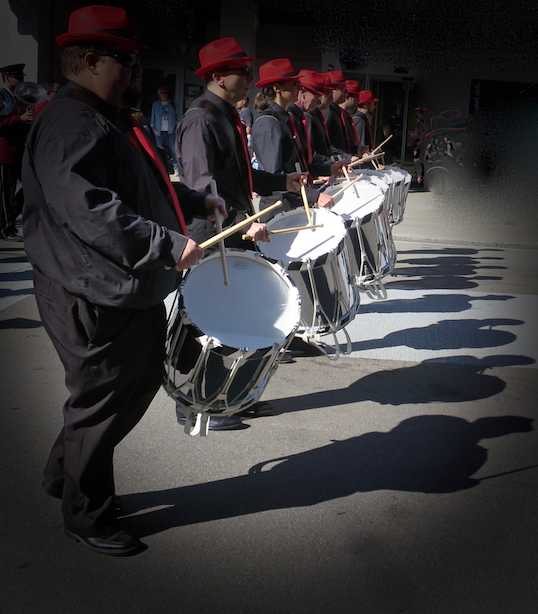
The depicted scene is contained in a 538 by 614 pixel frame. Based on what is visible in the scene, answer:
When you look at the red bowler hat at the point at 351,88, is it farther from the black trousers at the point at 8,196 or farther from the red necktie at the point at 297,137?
the red necktie at the point at 297,137

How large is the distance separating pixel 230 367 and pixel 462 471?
1306mm

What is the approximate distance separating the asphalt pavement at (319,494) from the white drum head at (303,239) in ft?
2.76

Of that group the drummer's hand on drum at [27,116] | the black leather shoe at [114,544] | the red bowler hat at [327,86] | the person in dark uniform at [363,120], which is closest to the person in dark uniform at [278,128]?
the red bowler hat at [327,86]

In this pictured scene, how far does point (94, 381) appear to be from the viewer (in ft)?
8.69

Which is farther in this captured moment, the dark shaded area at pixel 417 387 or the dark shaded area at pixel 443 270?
the dark shaded area at pixel 443 270

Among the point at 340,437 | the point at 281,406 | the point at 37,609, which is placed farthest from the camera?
the point at 281,406

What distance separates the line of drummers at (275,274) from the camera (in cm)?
290

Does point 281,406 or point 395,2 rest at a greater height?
point 395,2

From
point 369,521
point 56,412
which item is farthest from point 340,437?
point 56,412

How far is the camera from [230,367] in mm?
2871

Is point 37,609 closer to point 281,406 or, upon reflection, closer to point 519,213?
point 281,406

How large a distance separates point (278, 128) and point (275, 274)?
8.06 feet

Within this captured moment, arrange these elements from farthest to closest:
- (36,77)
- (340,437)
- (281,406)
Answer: (36,77), (281,406), (340,437)

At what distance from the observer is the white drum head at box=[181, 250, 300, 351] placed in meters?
2.91
